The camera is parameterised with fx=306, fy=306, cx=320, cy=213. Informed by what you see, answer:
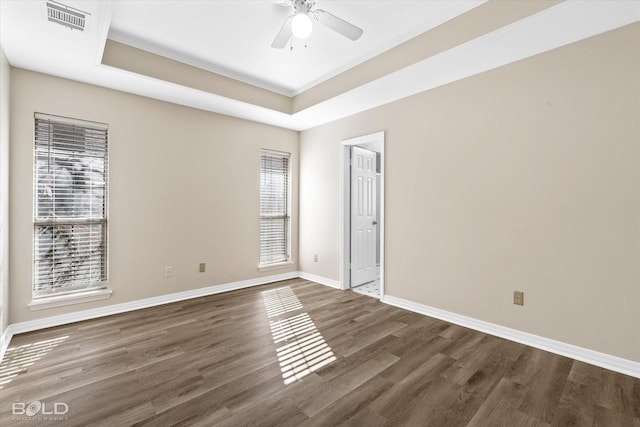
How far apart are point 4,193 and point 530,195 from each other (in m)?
4.64

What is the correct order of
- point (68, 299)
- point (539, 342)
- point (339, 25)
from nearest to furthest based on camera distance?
point (339, 25), point (539, 342), point (68, 299)

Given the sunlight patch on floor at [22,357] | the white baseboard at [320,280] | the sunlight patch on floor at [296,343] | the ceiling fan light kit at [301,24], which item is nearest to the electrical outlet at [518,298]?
the sunlight patch on floor at [296,343]

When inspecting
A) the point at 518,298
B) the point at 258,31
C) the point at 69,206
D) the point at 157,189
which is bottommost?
the point at 518,298

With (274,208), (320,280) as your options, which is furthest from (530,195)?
(274,208)

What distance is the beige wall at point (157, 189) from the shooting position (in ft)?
9.69

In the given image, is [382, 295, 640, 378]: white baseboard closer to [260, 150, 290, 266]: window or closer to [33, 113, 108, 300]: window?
[260, 150, 290, 266]: window

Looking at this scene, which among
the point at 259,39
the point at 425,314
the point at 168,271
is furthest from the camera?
the point at 168,271

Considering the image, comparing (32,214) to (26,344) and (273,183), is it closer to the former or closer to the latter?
(26,344)

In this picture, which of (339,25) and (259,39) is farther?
(259,39)

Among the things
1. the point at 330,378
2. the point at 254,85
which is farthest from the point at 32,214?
the point at 330,378

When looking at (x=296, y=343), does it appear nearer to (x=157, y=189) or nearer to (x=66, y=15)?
(x=157, y=189)

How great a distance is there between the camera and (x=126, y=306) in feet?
11.6

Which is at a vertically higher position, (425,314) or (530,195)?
(530,195)

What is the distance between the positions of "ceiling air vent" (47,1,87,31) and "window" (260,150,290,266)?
271cm
